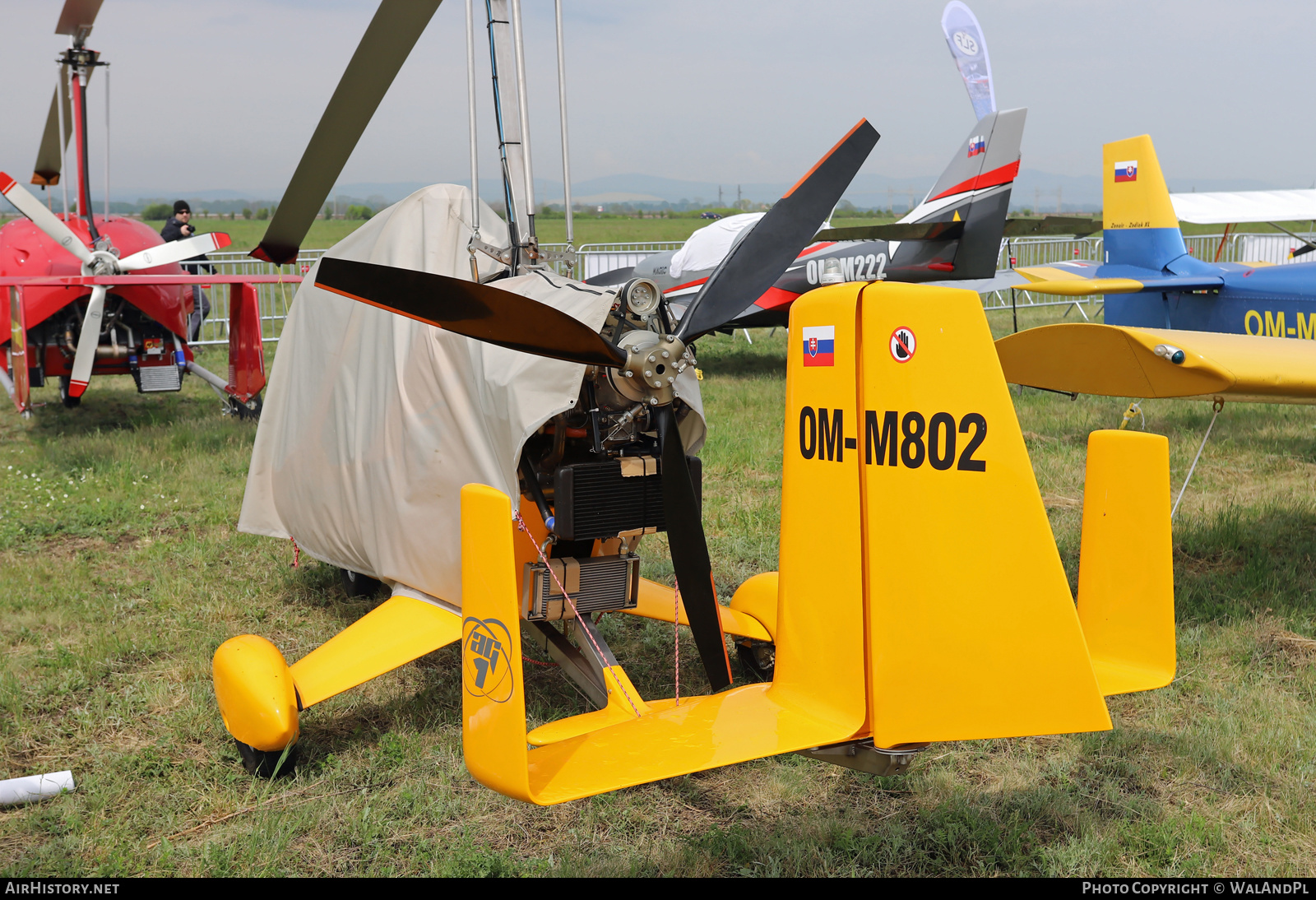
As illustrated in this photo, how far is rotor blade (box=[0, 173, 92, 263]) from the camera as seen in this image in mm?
9500

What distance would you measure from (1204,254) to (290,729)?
31572 mm

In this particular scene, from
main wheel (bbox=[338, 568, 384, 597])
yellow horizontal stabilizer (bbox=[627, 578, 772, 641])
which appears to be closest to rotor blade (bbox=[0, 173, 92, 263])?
main wheel (bbox=[338, 568, 384, 597])

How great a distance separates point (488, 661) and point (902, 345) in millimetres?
1295

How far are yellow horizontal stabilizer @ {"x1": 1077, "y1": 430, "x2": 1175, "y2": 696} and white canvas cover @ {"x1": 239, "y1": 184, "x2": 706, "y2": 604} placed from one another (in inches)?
58.8

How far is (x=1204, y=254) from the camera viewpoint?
28.2 m

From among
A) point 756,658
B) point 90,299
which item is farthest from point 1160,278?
point 90,299

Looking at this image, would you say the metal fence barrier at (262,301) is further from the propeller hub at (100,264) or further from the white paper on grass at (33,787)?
the white paper on grass at (33,787)

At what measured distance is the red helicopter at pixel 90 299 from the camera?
31.3 ft

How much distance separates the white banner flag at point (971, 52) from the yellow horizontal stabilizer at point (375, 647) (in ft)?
63.9

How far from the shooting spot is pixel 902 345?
7.47ft

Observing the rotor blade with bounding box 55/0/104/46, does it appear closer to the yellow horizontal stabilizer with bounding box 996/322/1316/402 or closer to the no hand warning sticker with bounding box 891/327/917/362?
the yellow horizontal stabilizer with bounding box 996/322/1316/402

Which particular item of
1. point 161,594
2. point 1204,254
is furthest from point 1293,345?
point 1204,254

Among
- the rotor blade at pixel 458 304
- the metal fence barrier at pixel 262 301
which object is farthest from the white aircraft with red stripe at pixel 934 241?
the rotor blade at pixel 458 304

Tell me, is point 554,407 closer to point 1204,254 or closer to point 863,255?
point 863,255
